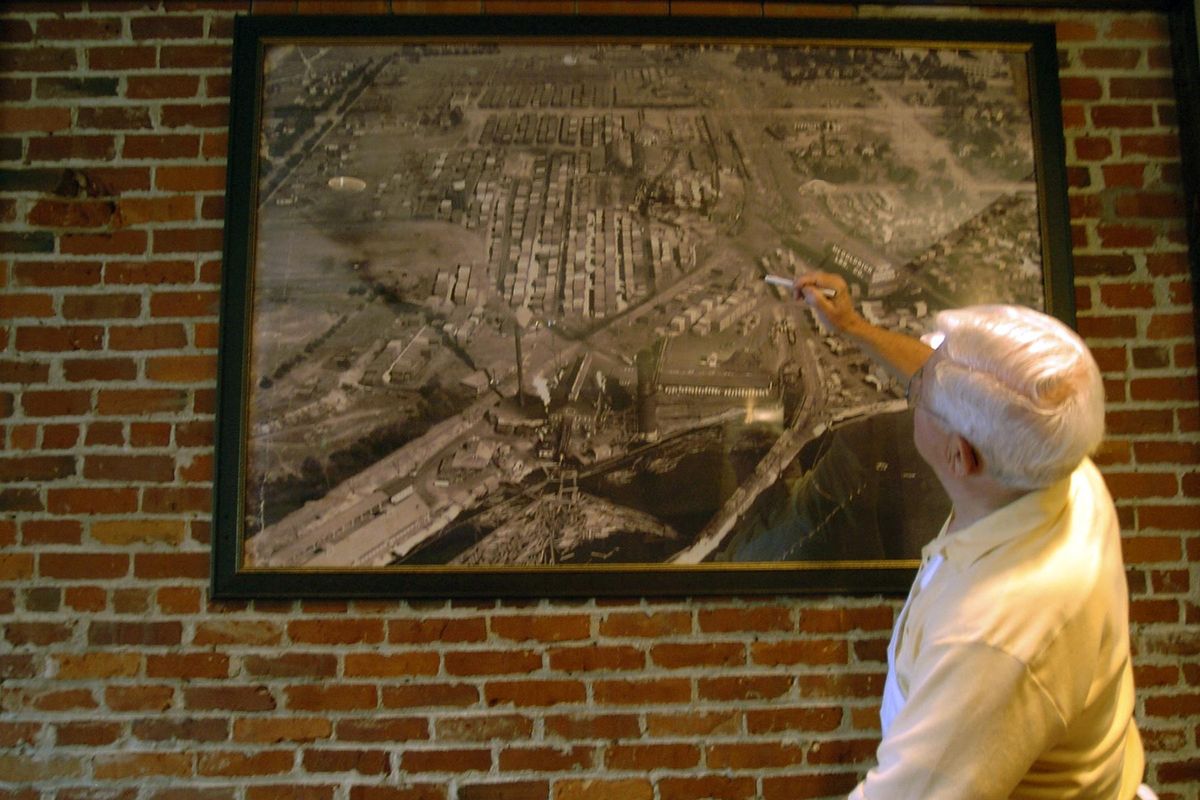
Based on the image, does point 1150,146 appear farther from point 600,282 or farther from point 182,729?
point 182,729

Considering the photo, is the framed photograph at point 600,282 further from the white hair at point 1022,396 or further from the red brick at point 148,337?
the white hair at point 1022,396

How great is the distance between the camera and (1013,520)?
125 centimetres

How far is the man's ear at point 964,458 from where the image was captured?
1277 mm

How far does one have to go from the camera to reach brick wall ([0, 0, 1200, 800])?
199cm

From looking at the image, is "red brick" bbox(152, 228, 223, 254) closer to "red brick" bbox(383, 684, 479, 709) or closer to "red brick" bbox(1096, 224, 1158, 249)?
"red brick" bbox(383, 684, 479, 709)

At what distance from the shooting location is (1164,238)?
2.18m

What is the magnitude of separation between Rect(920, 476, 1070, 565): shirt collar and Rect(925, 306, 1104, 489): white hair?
0.03 meters

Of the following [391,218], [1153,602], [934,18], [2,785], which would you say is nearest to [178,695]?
[2,785]

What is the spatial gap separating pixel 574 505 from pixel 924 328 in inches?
39.8

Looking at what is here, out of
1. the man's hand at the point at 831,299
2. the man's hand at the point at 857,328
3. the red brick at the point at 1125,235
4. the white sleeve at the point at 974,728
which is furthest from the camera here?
the red brick at the point at 1125,235

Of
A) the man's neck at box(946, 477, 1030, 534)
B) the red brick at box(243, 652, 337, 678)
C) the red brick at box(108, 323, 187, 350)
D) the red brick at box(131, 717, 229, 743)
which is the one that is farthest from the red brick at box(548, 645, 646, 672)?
the red brick at box(108, 323, 187, 350)

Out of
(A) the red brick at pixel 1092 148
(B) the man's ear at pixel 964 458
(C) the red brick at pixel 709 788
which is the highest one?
(A) the red brick at pixel 1092 148

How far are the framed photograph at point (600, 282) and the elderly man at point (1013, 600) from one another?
2.28 feet

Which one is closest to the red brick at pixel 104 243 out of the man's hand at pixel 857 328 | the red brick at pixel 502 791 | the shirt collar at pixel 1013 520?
the red brick at pixel 502 791
